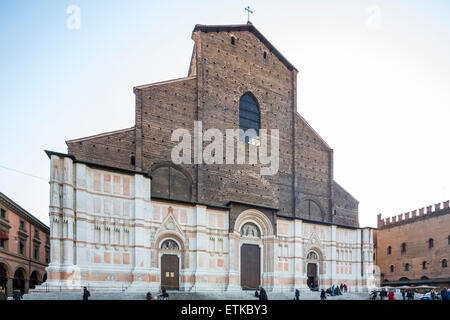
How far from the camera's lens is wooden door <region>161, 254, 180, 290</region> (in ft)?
72.9

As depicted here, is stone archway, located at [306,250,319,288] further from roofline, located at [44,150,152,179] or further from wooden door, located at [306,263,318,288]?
roofline, located at [44,150,152,179]

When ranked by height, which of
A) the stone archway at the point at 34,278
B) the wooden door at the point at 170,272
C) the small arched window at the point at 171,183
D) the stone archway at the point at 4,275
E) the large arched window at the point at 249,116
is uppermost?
the large arched window at the point at 249,116

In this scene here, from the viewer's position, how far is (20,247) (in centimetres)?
3041

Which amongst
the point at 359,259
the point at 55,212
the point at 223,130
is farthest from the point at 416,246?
the point at 55,212

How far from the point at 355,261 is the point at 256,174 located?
10840 mm

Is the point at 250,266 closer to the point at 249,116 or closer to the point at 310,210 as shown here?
the point at 310,210

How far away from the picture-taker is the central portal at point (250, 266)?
25250mm

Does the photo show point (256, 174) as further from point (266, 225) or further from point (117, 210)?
point (117, 210)

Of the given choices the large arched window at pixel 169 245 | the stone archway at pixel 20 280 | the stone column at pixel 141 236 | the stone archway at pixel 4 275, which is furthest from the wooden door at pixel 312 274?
the stone archway at pixel 20 280

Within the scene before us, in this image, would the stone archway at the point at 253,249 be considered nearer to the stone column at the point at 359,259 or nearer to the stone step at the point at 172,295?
the stone step at the point at 172,295

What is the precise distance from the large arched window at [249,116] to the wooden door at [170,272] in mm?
9155

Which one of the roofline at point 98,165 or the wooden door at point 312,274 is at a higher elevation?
the roofline at point 98,165

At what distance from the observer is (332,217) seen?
29797 millimetres

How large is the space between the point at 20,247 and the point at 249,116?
19.8 meters
